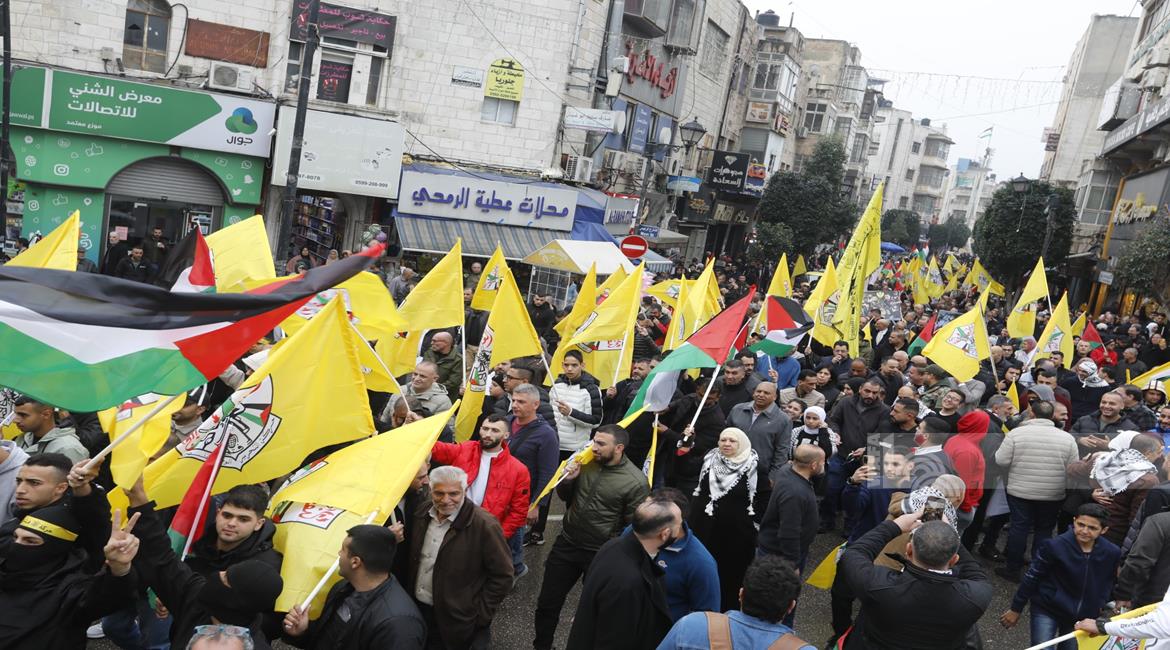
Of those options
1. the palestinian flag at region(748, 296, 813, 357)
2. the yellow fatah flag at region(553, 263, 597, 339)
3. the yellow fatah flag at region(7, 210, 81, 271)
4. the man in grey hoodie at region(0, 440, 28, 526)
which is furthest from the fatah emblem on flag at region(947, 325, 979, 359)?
the man in grey hoodie at region(0, 440, 28, 526)

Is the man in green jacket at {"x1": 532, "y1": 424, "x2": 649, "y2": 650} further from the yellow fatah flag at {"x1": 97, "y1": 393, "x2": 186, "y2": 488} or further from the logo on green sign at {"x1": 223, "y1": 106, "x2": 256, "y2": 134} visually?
the logo on green sign at {"x1": 223, "y1": 106, "x2": 256, "y2": 134}

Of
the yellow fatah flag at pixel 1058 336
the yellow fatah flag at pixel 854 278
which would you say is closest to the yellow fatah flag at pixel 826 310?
the yellow fatah flag at pixel 854 278

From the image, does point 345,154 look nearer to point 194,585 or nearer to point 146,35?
point 146,35

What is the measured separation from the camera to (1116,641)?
16.2ft

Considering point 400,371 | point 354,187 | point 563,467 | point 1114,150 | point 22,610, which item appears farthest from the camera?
point 1114,150

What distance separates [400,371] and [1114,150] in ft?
111

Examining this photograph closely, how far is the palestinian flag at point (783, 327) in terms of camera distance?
11266 millimetres

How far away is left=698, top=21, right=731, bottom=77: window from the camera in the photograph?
3400 cm

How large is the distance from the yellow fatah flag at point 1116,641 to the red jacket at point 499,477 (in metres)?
3.12

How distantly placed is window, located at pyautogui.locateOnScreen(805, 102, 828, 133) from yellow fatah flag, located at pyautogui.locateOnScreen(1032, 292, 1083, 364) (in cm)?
4499

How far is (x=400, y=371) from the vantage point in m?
9.28

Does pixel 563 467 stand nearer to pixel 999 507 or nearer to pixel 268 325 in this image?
pixel 268 325

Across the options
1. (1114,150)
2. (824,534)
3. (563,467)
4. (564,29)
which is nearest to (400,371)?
(563,467)

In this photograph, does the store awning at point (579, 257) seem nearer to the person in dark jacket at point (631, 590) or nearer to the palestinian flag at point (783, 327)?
the palestinian flag at point (783, 327)
